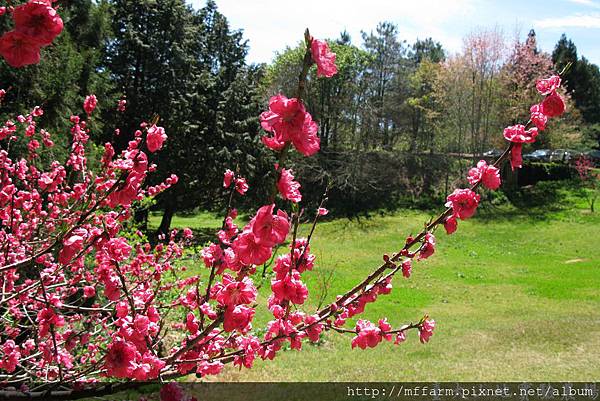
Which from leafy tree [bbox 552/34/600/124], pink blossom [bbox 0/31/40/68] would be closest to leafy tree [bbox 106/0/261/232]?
pink blossom [bbox 0/31/40/68]

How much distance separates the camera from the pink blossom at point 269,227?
1.11 meters

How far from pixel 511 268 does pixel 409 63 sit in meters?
20.4

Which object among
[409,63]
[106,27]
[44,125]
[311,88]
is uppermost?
[409,63]

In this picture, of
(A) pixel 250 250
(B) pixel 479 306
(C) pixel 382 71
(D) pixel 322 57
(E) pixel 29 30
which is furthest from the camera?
(C) pixel 382 71

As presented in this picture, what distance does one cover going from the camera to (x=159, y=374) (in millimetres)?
1638

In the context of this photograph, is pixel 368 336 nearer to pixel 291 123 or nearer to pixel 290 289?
pixel 290 289

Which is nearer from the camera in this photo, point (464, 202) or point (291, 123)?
point (291, 123)

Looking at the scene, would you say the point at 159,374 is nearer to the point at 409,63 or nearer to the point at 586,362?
the point at 586,362

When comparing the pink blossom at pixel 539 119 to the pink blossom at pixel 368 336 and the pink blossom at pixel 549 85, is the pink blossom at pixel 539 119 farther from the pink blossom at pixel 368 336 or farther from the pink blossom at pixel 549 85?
the pink blossom at pixel 368 336

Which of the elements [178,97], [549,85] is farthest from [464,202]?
[178,97]

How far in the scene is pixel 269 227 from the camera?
112 cm

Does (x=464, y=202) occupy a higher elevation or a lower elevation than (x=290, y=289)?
higher

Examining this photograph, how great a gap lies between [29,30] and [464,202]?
4.56ft

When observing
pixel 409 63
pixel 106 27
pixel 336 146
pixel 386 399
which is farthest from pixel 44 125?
pixel 409 63
